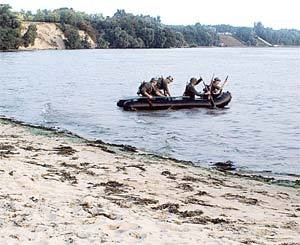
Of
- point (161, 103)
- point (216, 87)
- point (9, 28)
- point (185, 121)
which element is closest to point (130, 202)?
point (185, 121)

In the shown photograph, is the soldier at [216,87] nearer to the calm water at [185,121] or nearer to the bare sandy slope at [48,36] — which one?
the calm water at [185,121]

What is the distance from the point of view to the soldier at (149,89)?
81.6 ft

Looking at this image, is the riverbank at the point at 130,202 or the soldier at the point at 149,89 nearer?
the riverbank at the point at 130,202

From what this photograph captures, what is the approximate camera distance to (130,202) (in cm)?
850

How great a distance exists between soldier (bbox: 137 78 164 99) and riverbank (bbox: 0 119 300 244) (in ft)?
37.7

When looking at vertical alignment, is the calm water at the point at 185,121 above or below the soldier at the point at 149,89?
below

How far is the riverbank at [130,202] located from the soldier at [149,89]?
1149 cm

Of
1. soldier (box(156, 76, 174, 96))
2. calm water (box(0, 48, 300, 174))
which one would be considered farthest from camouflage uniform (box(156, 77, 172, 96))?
calm water (box(0, 48, 300, 174))

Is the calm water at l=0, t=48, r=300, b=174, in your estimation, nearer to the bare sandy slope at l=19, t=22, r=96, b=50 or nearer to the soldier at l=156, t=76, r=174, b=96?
the soldier at l=156, t=76, r=174, b=96

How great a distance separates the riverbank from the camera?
6836 millimetres

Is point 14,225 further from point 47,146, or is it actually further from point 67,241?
point 47,146

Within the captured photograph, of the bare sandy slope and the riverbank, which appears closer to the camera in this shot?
the riverbank

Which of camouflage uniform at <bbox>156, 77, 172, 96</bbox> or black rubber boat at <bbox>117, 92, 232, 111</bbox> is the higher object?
camouflage uniform at <bbox>156, 77, 172, 96</bbox>

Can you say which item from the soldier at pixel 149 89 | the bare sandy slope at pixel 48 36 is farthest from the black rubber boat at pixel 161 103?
the bare sandy slope at pixel 48 36
